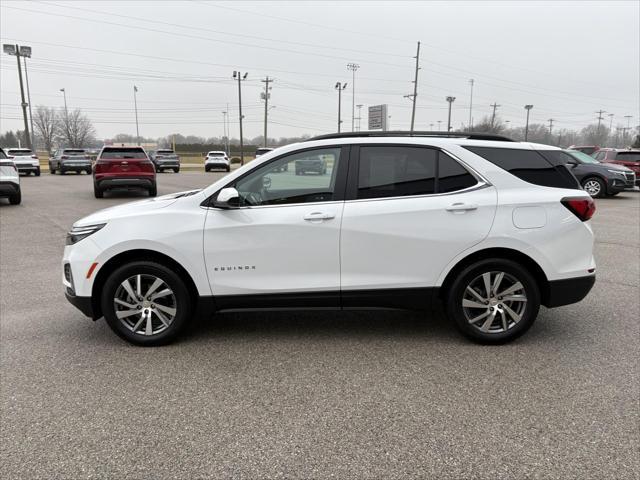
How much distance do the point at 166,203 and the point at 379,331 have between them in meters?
2.23

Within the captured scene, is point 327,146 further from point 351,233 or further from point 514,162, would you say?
point 514,162

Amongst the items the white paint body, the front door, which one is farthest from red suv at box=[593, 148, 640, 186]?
the front door

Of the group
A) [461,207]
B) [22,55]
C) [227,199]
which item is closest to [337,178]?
[227,199]

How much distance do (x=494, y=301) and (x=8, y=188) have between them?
47.9ft

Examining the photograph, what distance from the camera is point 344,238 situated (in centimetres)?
403

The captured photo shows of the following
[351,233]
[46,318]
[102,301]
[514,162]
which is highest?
[514,162]

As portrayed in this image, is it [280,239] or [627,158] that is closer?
[280,239]

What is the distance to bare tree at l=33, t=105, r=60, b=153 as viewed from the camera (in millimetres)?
88106

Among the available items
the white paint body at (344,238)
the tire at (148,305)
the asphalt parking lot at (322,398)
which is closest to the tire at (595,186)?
the asphalt parking lot at (322,398)

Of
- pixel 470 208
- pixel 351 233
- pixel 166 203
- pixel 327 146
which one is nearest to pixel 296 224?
pixel 351 233

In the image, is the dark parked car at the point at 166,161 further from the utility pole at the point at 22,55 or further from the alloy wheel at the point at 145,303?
the alloy wheel at the point at 145,303

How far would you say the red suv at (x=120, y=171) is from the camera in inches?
635

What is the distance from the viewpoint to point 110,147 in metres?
16.2

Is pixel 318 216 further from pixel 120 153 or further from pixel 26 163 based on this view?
pixel 26 163
